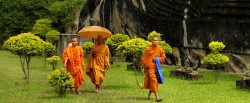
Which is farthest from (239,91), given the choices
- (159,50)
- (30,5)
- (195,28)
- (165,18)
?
(30,5)

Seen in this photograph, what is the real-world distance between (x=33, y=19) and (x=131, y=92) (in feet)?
61.8

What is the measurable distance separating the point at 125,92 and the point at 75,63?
4.20ft

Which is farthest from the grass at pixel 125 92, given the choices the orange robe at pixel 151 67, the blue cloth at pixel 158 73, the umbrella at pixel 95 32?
the umbrella at pixel 95 32

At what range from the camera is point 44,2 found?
27.5 metres

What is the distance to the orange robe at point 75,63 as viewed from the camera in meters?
10.3

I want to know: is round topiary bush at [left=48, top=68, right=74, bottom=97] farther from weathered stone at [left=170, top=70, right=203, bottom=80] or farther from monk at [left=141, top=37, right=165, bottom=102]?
weathered stone at [left=170, top=70, right=203, bottom=80]

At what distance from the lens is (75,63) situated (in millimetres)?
10344

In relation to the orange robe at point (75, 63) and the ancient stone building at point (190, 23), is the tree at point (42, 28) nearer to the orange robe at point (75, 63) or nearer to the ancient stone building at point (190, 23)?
the ancient stone building at point (190, 23)

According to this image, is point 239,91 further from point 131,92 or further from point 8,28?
point 8,28

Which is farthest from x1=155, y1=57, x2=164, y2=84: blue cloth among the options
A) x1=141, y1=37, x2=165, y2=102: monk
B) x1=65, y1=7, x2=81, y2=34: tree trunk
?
x1=65, y1=7, x2=81, y2=34: tree trunk

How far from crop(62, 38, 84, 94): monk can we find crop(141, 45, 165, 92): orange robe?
64.2 inches

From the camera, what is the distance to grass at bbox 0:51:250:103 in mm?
9344

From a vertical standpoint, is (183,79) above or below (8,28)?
below

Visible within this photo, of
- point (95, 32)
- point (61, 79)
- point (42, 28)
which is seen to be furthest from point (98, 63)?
point (42, 28)
